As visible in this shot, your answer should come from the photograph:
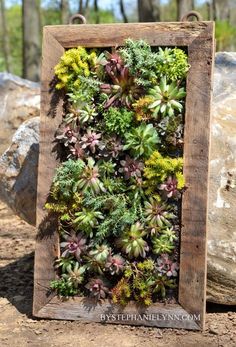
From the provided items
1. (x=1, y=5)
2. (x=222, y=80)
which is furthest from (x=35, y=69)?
(x=222, y=80)

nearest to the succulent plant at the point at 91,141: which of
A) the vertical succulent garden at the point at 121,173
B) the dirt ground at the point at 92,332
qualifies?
the vertical succulent garden at the point at 121,173

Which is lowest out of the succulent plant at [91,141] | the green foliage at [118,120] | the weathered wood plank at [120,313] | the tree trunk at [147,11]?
the weathered wood plank at [120,313]

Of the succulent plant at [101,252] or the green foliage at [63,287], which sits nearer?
the succulent plant at [101,252]

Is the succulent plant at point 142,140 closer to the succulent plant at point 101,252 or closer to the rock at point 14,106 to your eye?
the succulent plant at point 101,252

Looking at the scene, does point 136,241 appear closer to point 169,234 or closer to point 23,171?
point 169,234

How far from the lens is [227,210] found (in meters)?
3.69

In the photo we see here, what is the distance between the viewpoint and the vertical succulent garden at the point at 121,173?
358 centimetres

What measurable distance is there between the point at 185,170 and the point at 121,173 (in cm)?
39

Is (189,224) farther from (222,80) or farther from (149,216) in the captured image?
(222,80)

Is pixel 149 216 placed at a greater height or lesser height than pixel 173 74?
lesser

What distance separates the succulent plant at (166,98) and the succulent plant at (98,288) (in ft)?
3.38

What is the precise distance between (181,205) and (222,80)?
1.02m

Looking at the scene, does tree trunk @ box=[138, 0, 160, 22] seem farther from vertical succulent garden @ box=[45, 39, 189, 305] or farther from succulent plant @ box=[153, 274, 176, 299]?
succulent plant @ box=[153, 274, 176, 299]

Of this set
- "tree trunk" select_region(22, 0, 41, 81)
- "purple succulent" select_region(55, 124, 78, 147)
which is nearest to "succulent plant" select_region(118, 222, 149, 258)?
"purple succulent" select_region(55, 124, 78, 147)
